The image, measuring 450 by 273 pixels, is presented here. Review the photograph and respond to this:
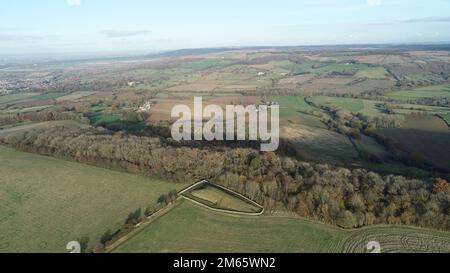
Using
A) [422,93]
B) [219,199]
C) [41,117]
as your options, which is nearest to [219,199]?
[219,199]

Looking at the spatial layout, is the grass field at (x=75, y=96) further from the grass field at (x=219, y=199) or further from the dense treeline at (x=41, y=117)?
the grass field at (x=219, y=199)

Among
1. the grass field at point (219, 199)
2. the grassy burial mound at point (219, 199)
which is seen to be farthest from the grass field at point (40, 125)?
the grass field at point (219, 199)

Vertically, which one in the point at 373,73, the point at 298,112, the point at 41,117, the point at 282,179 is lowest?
the point at 282,179

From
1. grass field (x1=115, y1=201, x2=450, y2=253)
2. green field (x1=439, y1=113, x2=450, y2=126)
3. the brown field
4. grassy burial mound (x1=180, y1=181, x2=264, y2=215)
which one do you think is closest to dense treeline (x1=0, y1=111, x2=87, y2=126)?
grassy burial mound (x1=180, y1=181, x2=264, y2=215)

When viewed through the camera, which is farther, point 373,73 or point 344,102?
point 373,73

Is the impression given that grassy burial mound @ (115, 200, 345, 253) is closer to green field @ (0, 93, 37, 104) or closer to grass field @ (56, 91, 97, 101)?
grass field @ (56, 91, 97, 101)

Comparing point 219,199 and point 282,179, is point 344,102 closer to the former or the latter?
point 282,179
